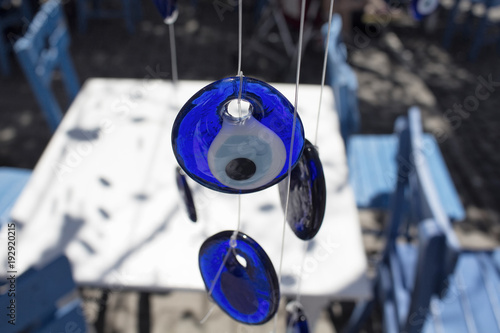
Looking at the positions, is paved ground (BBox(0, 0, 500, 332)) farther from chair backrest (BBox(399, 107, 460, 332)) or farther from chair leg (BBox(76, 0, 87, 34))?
chair backrest (BBox(399, 107, 460, 332))

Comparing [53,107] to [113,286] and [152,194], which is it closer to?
[152,194]

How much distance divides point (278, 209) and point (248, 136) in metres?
0.88

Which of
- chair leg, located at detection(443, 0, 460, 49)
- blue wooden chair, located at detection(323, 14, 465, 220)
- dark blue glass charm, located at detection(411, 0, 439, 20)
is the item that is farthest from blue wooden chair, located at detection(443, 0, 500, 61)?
blue wooden chair, located at detection(323, 14, 465, 220)

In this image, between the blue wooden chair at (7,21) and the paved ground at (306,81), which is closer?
the paved ground at (306,81)

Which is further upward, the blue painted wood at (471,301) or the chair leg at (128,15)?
the blue painted wood at (471,301)

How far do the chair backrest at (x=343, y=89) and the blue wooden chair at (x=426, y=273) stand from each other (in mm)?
320

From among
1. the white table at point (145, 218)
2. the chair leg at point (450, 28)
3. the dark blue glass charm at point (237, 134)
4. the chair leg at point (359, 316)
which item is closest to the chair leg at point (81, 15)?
the white table at point (145, 218)

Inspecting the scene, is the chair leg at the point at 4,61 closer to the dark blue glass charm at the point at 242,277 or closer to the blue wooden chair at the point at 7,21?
the blue wooden chair at the point at 7,21

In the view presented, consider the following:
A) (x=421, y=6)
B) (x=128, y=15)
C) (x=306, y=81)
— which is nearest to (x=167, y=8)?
(x=421, y=6)

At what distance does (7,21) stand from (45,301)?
2.97m

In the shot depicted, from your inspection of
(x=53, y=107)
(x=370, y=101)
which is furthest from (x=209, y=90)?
(x=370, y=101)

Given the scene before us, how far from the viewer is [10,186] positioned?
189 cm

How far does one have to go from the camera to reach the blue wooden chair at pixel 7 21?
336 cm

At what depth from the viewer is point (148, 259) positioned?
4.18 feet
